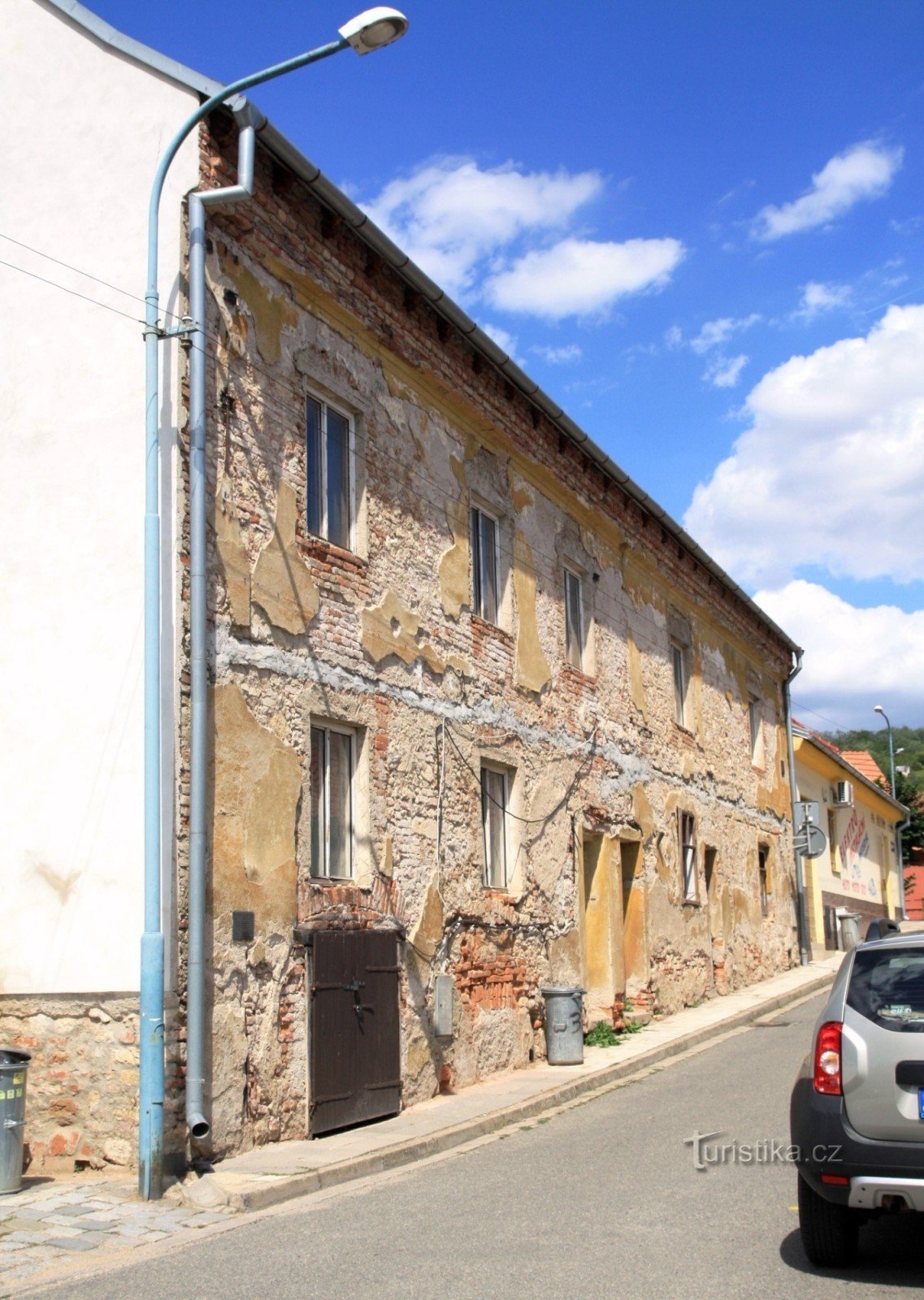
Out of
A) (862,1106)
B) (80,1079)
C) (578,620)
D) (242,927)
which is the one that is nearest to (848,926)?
(578,620)

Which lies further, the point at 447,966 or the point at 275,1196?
the point at 447,966

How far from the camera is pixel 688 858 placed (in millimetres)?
19859

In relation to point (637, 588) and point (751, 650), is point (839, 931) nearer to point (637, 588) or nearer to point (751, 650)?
point (751, 650)

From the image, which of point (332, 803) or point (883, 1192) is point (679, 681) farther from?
point (883, 1192)

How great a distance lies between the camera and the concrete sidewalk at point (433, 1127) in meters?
8.02

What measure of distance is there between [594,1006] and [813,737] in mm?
15654

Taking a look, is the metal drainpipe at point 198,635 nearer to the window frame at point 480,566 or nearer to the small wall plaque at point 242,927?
the small wall plaque at point 242,927

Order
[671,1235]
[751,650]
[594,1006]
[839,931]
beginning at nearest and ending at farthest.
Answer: [671,1235]
[594,1006]
[751,650]
[839,931]

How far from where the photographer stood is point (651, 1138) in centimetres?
935

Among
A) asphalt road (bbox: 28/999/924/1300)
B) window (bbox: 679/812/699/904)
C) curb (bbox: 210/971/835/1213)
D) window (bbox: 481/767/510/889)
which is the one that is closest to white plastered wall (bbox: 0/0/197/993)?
curb (bbox: 210/971/835/1213)

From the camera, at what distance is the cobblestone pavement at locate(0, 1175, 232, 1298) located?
6.57 metres

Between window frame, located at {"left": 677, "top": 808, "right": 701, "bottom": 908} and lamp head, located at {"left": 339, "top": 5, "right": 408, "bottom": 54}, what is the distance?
521 inches

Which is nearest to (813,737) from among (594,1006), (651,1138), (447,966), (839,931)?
(839,931)

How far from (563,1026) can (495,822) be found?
7.17ft
